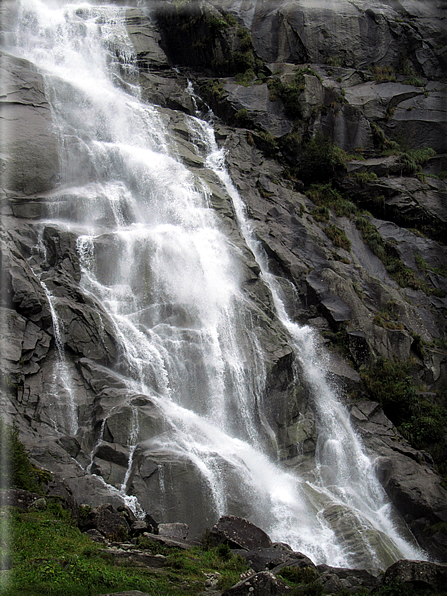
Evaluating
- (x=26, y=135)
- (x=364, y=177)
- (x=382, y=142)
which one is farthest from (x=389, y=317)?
(x=26, y=135)

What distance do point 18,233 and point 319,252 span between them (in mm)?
16041

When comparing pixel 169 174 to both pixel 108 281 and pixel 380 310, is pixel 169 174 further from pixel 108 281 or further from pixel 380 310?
pixel 380 310

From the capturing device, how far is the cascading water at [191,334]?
17234mm

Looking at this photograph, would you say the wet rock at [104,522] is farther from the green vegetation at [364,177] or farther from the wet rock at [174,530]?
the green vegetation at [364,177]

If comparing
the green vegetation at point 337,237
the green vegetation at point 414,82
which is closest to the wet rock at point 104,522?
the green vegetation at point 337,237

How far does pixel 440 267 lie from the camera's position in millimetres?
32781

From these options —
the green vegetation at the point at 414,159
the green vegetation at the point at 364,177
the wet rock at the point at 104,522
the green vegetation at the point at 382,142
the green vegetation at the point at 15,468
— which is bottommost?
the wet rock at the point at 104,522

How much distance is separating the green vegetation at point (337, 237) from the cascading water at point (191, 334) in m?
5.57

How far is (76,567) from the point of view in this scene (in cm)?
959

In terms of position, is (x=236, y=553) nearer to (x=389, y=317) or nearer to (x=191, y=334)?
(x=191, y=334)

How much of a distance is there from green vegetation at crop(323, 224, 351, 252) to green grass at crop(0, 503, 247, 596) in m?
22.0

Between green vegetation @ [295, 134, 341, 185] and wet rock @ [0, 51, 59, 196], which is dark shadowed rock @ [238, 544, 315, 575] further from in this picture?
green vegetation @ [295, 134, 341, 185]

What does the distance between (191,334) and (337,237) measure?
1447cm

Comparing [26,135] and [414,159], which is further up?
[26,135]
